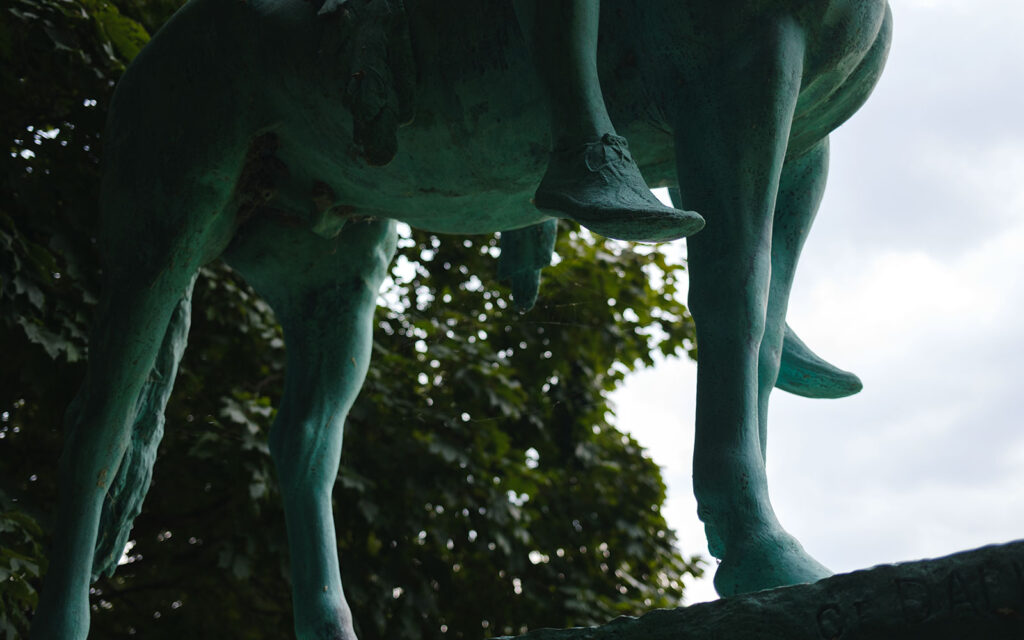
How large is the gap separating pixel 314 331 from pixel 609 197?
149 cm

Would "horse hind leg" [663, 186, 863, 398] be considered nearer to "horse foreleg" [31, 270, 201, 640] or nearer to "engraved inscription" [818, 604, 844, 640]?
"engraved inscription" [818, 604, 844, 640]

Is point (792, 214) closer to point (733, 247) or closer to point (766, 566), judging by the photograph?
point (733, 247)

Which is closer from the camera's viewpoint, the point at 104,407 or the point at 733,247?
the point at 733,247

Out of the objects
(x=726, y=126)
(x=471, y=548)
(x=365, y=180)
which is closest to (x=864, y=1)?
(x=726, y=126)

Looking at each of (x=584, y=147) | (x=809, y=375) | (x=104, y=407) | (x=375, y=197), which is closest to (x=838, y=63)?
(x=584, y=147)

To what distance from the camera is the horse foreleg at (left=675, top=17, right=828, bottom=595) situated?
2160mm

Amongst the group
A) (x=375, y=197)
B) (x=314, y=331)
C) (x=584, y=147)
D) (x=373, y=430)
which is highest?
(x=373, y=430)

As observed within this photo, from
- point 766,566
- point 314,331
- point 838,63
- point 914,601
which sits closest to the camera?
point 914,601

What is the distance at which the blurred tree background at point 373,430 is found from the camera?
5953 mm

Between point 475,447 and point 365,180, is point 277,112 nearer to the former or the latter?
point 365,180

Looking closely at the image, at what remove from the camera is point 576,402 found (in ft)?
28.3

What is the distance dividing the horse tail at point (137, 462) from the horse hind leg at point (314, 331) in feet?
0.90

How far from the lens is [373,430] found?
7.31m

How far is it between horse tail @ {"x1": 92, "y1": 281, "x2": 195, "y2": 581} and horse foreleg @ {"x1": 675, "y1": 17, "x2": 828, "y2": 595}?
1.66 metres
